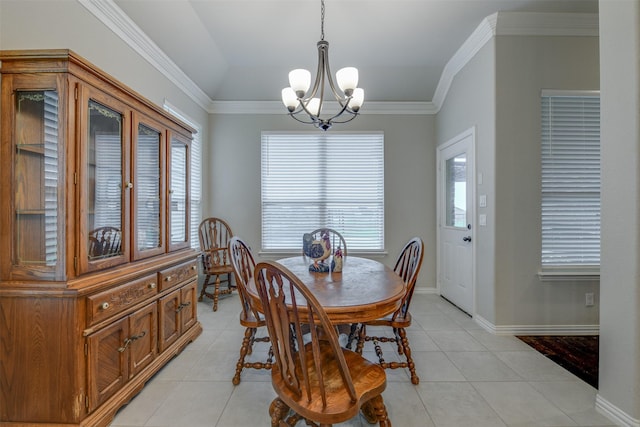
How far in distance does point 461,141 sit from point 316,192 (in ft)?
6.33

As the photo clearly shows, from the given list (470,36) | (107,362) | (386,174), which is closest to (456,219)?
(386,174)

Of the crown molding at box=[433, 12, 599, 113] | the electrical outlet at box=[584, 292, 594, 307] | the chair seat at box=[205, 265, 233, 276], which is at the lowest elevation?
the electrical outlet at box=[584, 292, 594, 307]

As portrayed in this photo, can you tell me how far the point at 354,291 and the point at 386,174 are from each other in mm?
2787

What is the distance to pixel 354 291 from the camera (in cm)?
165

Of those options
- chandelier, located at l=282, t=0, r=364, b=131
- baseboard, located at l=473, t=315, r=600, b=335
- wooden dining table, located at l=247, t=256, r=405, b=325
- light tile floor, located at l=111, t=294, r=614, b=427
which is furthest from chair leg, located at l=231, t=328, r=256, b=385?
baseboard, located at l=473, t=315, r=600, b=335

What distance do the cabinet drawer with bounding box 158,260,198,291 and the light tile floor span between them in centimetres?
61

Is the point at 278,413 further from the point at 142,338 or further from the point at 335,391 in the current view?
the point at 142,338

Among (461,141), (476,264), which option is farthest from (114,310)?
(461,141)

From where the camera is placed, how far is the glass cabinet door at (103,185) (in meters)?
1.53

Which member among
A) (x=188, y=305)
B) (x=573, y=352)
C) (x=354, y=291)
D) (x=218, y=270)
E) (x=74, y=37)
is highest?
(x=74, y=37)

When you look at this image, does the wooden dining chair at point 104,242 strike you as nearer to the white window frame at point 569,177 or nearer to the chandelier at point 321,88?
the chandelier at point 321,88

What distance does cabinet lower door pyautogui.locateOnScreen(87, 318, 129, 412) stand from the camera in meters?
1.51

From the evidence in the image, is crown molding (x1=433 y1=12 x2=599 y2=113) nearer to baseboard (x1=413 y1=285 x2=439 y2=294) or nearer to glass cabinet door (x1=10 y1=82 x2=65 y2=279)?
baseboard (x1=413 y1=285 x2=439 y2=294)

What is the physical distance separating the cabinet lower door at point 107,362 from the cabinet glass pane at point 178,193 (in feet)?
2.78
